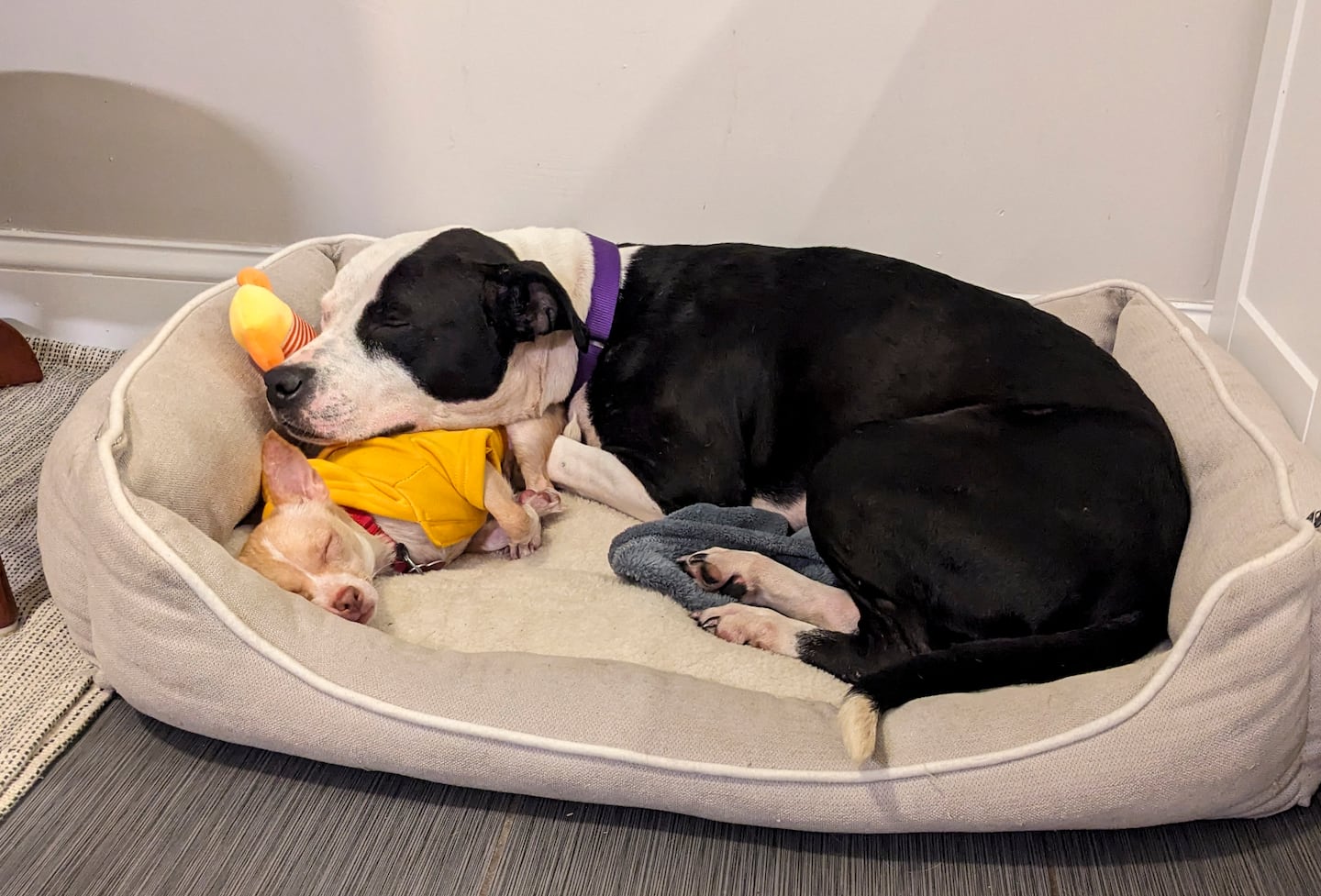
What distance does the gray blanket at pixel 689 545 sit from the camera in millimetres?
2256

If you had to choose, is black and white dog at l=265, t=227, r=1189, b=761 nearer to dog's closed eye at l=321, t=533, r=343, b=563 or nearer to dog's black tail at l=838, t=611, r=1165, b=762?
dog's black tail at l=838, t=611, r=1165, b=762

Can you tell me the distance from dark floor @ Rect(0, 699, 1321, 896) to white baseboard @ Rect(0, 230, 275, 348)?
208 cm

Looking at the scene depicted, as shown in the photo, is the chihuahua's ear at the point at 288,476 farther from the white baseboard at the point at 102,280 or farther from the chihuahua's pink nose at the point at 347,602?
Result: the white baseboard at the point at 102,280

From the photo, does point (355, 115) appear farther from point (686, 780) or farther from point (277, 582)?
point (686, 780)

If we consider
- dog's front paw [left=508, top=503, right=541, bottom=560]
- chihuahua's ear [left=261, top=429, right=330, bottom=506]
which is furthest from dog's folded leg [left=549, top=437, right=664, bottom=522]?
chihuahua's ear [left=261, top=429, right=330, bottom=506]

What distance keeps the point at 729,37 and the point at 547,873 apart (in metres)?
2.26

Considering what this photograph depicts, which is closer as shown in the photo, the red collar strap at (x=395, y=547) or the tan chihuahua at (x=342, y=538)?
the tan chihuahua at (x=342, y=538)

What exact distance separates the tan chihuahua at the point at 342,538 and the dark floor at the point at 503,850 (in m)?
0.38

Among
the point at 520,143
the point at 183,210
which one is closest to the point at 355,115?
the point at 520,143

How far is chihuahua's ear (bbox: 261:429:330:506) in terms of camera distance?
2.22m

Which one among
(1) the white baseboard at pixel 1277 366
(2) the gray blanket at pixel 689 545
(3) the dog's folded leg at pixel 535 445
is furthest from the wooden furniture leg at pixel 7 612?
(1) the white baseboard at pixel 1277 366

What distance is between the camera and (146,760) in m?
1.97

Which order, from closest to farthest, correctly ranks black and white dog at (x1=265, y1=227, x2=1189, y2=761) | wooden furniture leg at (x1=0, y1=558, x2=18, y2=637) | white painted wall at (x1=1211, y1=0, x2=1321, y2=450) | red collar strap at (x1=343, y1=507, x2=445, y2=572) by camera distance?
black and white dog at (x1=265, y1=227, x2=1189, y2=761) < wooden furniture leg at (x1=0, y1=558, x2=18, y2=637) < red collar strap at (x1=343, y1=507, x2=445, y2=572) < white painted wall at (x1=1211, y1=0, x2=1321, y2=450)

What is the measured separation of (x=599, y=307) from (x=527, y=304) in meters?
0.26
